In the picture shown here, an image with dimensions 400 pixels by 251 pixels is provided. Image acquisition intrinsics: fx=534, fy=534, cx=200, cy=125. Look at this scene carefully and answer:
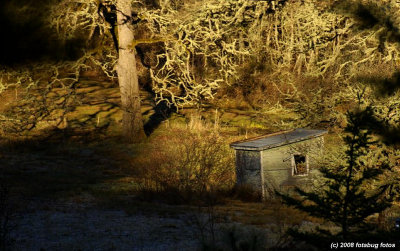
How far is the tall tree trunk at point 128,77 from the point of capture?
1595 centimetres

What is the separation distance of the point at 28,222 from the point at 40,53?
4973 mm

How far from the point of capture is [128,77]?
16.5 m

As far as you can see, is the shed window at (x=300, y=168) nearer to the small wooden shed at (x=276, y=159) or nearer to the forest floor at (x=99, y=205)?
the small wooden shed at (x=276, y=159)

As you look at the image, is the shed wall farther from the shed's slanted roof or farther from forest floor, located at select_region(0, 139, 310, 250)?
forest floor, located at select_region(0, 139, 310, 250)

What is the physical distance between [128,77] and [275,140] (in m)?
6.99

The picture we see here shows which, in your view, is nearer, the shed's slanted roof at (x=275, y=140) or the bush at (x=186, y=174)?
the bush at (x=186, y=174)

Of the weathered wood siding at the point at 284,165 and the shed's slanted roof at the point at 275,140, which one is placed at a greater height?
the shed's slanted roof at the point at 275,140

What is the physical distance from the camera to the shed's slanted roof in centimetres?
1059

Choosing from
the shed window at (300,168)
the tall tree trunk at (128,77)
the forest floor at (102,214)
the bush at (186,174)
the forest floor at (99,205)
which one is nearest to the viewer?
the forest floor at (102,214)

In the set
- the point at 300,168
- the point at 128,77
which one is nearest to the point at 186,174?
the point at 300,168

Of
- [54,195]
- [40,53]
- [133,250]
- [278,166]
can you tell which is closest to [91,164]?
[54,195]

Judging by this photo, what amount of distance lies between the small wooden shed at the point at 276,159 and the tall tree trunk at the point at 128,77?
6.49 meters

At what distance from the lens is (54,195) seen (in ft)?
34.3

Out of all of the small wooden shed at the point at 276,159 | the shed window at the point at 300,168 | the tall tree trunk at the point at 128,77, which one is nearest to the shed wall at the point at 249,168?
the small wooden shed at the point at 276,159
